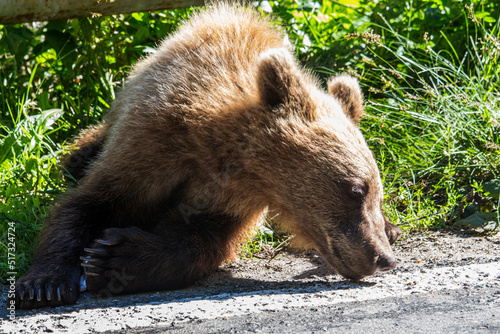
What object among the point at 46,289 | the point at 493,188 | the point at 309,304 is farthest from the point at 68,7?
the point at 493,188

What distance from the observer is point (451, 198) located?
15.6ft

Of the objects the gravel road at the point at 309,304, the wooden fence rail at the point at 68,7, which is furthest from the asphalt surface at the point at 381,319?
the wooden fence rail at the point at 68,7

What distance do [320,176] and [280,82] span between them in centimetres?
62

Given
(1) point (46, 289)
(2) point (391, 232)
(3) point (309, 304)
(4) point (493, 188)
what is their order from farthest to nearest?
(4) point (493, 188) → (2) point (391, 232) → (1) point (46, 289) → (3) point (309, 304)

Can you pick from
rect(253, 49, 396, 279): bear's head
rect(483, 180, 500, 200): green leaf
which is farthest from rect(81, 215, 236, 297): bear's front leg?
rect(483, 180, 500, 200): green leaf

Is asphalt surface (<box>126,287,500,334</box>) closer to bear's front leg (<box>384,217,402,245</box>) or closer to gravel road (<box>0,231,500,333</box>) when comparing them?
gravel road (<box>0,231,500,333</box>)

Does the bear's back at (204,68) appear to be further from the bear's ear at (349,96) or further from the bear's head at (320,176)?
the bear's ear at (349,96)

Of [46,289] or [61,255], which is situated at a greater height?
[61,255]

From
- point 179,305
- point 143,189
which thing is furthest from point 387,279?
point 143,189

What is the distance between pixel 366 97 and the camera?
6105 millimetres

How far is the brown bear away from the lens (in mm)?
3461

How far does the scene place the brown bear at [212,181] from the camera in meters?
3.46

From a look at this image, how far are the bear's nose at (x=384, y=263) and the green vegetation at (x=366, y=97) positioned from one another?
49.7 inches

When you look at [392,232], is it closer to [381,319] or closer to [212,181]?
[212,181]
